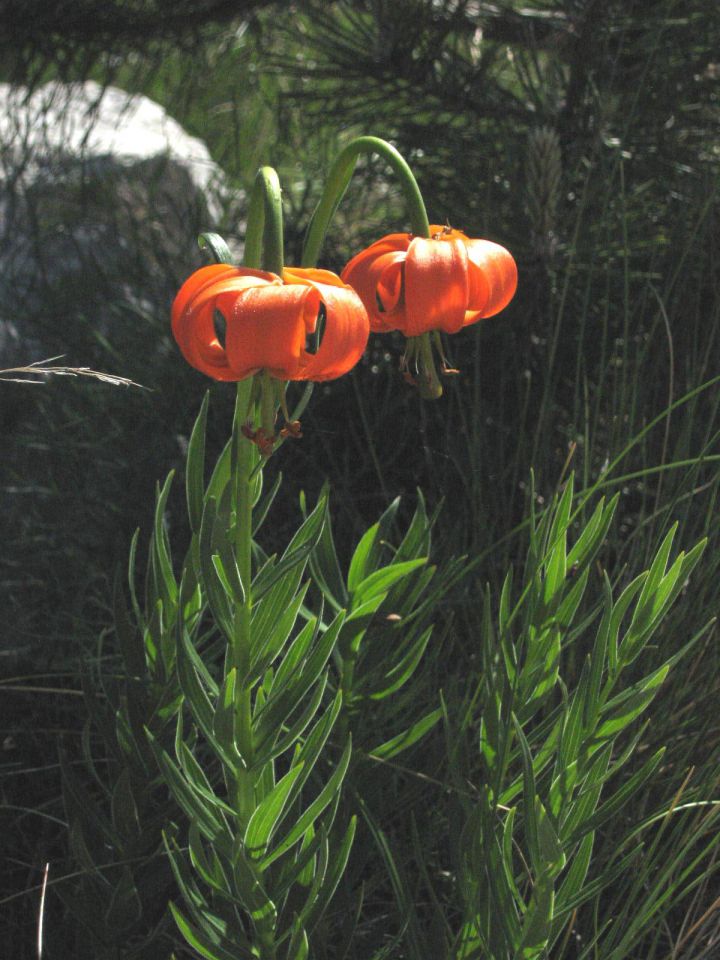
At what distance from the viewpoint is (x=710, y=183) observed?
1581mm

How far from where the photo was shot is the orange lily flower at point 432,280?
28.0 inches

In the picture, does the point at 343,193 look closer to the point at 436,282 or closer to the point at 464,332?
the point at 436,282

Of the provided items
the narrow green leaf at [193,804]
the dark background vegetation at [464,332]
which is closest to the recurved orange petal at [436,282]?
the narrow green leaf at [193,804]

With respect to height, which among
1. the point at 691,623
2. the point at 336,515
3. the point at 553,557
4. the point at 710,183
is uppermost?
the point at 710,183

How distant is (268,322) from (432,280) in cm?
14

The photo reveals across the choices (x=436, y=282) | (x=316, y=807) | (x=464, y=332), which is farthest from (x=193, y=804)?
(x=464, y=332)

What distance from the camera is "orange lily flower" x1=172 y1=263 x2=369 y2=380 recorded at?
2.07 feet

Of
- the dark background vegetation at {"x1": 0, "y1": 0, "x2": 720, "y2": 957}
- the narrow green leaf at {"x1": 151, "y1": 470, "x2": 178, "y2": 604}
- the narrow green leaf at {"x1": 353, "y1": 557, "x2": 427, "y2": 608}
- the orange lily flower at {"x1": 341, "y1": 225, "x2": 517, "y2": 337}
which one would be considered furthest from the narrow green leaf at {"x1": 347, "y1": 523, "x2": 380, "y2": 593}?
the dark background vegetation at {"x1": 0, "y1": 0, "x2": 720, "y2": 957}

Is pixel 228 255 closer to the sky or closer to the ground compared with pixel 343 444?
closer to the sky

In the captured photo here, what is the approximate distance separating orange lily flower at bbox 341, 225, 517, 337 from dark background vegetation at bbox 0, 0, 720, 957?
63cm

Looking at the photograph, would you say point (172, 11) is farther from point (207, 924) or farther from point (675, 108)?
point (207, 924)

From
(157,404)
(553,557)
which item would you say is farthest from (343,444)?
(553,557)

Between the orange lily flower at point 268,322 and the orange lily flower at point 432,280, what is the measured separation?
6 cm

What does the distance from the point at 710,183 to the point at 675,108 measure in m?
0.19
